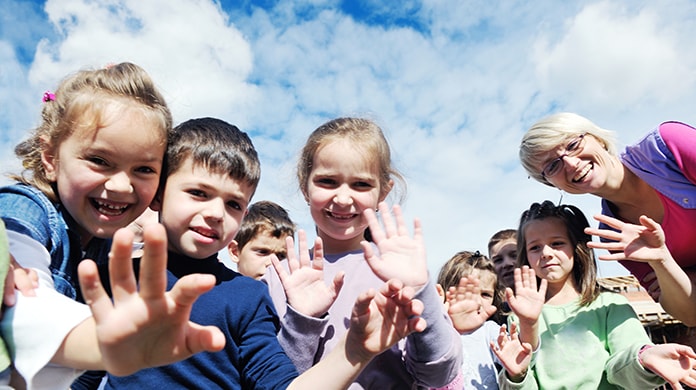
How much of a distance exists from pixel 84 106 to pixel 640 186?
3017 millimetres

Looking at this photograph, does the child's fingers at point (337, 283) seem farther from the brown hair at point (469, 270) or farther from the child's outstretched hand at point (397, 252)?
the brown hair at point (469, 270)

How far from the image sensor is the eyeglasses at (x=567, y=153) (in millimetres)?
3008

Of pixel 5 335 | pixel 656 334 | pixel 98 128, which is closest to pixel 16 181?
pixel 98 128

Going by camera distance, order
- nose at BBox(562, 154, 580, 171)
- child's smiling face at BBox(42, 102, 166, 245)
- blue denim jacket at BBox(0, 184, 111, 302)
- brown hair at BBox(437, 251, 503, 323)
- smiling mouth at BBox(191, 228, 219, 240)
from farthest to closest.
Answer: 1. brown hair at BBox(437, 251, 503, 323)
2. nose at BBox(562, 154, 580, 171)
3. smiling mouth at BBox(191, 228, 219, 240)
4. child's smiling face at BBox(42, 102, 166, 245)
5. blue denim jacket at BBox(0, 184, 111, 302)

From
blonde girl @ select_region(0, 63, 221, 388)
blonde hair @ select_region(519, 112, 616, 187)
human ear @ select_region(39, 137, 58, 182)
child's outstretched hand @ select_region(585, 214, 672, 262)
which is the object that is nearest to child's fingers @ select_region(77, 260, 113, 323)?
blonde girl @ select_region(0, 63, 221, 388)

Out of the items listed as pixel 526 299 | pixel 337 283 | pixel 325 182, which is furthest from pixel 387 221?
pixel 526 299

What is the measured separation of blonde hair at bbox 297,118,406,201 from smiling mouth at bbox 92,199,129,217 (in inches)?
34.1

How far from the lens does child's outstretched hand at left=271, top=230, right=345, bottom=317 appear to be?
67.9 inches

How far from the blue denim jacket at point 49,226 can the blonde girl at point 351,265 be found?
71 cm

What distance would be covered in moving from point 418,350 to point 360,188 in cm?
78

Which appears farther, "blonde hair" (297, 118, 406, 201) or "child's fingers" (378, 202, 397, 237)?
"blonde hair" (297, 118, 406, 201)

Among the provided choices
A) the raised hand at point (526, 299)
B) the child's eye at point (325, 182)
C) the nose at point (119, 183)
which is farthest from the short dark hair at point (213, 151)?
the raised hand at point (526, 299)

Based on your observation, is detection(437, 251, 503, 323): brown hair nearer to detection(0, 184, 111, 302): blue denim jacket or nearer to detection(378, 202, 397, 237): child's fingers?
detection(378, 202, 397, 237): child's fingers

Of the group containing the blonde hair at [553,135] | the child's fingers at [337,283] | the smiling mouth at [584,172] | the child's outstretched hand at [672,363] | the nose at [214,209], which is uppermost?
the blonde hair at [553,135]
